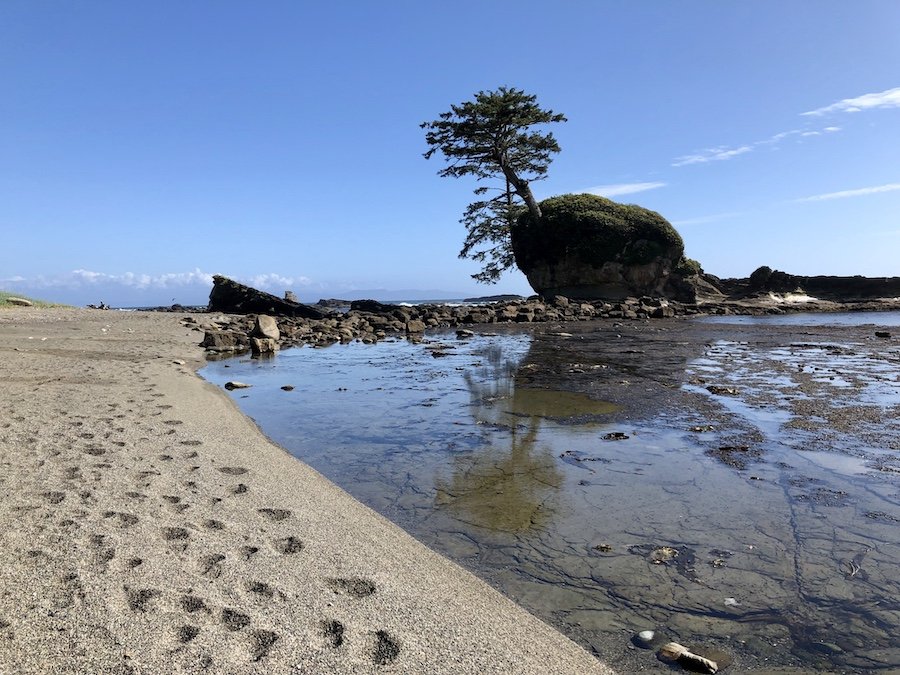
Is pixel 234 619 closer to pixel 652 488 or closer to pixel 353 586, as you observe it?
pixel 353 586

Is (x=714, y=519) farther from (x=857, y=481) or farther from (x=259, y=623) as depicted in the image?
(x=259, y=623)

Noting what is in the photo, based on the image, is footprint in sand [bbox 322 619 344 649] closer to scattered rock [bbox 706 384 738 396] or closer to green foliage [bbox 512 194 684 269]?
scattered rock [bbox 706 384 738 396]

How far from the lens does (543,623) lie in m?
3.23

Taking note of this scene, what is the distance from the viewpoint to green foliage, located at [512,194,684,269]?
3825 cm

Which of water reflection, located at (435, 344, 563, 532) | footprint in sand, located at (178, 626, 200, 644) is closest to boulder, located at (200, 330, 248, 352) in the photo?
water reflection, located at (435, 344, 563, 532)

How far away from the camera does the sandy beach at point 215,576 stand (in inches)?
100

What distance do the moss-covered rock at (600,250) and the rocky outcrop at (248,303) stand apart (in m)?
16.4

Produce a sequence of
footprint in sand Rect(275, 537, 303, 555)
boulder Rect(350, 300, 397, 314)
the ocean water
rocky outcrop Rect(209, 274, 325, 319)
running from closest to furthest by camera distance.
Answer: footprint in sand Rect(275, 537, 303, 555), the ocean water, rocky outcrop Rect(209, 274, 325, 319), boulder Rect(350, 300, 397, 314)

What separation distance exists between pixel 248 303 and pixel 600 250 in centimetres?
2308

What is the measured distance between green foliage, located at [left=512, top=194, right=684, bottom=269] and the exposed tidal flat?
87.2ft

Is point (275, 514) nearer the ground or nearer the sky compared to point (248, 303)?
nearer the ground

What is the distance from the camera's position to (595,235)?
3822 cm

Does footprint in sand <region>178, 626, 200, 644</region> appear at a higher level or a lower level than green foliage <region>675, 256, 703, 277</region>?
lower

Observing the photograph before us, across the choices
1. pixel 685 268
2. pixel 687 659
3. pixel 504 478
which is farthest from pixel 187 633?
pixel 685 268
